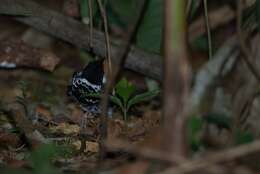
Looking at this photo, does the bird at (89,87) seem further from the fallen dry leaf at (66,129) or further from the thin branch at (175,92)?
the thin branch at (175,92)

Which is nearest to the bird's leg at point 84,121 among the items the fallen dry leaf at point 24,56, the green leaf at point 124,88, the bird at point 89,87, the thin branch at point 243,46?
the bird at point 89,87

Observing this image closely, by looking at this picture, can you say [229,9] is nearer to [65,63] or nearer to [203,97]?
[65,63]

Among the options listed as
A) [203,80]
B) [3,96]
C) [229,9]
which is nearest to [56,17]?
[3,96]

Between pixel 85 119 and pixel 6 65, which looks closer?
pixel 85 119

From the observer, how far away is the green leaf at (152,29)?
4.55 metres

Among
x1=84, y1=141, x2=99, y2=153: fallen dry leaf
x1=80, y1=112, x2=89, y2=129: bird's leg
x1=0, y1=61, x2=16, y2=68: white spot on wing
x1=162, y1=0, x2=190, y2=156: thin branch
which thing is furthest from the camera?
x1=0, y1=61, x2=16, y2=68: white spot on wing

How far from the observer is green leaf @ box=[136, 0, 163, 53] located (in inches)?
179

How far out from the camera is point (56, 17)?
15.6 ft

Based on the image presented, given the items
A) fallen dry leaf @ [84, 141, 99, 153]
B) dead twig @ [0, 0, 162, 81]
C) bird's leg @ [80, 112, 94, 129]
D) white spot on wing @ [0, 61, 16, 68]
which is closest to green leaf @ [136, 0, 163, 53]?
dead twig @ [0, 0, 162, 81]

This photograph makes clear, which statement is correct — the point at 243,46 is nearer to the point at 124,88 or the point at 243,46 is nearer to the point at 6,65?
the point at 124,88

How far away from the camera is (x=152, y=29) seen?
15.1ft

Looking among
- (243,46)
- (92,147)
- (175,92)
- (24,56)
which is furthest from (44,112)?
(175,92)

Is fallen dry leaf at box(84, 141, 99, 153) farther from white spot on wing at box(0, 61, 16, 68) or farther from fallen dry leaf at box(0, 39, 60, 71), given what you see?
white spot on wing at box(0, 61, 16, 68)

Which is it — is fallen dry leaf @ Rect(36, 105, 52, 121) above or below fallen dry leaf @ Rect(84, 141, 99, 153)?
above
